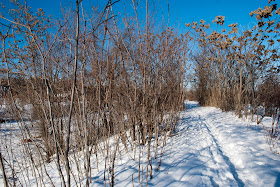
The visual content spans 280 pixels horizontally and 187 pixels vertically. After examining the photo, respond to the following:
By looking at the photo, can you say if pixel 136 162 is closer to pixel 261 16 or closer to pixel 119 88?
pixel 119 88

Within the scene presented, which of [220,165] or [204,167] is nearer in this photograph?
[204,167]

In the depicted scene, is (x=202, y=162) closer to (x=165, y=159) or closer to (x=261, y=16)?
(x=165, y=159)

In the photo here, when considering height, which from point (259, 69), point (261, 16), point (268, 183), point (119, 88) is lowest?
point (268, 183)

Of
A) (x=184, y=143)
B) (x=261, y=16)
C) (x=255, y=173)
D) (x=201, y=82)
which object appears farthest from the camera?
(x=201, y=82)

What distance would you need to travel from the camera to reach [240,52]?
6.28m

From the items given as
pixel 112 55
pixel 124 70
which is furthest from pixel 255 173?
pixel 112 55

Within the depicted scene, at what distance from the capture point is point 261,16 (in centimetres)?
530

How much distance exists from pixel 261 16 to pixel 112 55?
5959 millimetres

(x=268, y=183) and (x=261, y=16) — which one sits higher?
(x=261, y=16)

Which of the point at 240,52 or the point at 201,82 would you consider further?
the point at 201,82

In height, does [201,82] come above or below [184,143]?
above

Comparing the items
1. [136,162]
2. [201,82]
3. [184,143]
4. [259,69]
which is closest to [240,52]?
[259,69]

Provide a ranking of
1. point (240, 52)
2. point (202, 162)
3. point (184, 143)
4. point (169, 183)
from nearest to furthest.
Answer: point (169, 183), point (202, 162), point (184, 143), point (240, 52)

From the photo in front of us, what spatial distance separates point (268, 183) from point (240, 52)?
5.80 metres
